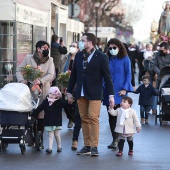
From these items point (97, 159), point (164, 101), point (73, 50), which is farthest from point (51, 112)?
point (164, 101)

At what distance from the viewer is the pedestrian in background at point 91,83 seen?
11938 millimetres

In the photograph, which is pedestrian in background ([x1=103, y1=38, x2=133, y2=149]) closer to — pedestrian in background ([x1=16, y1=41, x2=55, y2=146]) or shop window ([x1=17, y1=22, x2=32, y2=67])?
pedestrian in background ([x1=16, y1=41, x2=55, y2=146])

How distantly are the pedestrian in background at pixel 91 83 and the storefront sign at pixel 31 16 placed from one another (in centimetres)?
634

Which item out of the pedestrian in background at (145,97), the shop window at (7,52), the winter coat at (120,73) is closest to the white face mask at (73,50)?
the pedestrian in background at (145,97)

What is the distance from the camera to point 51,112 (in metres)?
12.4

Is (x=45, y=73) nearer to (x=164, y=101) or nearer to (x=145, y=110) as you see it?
(x=164, y=101)

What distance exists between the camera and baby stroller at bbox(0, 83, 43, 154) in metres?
12.1

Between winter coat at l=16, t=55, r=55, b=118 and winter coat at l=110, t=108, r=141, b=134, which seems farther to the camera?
winter coat at l=16, t=55, r=55, b=118

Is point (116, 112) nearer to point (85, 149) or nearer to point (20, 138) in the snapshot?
point (85, 149)

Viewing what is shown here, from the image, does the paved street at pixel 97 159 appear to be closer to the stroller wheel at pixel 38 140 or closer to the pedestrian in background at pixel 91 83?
the stroller wheel at pixel 38 140

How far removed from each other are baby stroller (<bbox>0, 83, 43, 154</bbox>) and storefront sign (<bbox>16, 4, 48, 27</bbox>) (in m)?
6.11

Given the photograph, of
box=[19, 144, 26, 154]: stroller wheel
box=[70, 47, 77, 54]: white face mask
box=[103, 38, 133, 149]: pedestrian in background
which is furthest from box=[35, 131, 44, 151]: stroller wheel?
box=[70, 47, 77, 54]: white face mask

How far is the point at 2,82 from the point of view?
18969mm

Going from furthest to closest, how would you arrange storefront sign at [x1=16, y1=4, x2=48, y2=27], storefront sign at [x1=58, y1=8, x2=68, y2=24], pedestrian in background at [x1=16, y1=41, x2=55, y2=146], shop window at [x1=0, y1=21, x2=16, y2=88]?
storefront sign at [x1=58, y1=8, x2=68, y2=24], shop window at [x1=0, y1=21, x2=16, y2=88], storefront sign at [x1=16, y1=4, x2=48, y2=27], pedestrian in background at [x1=16, y1=41, x2=55, y2=146]
